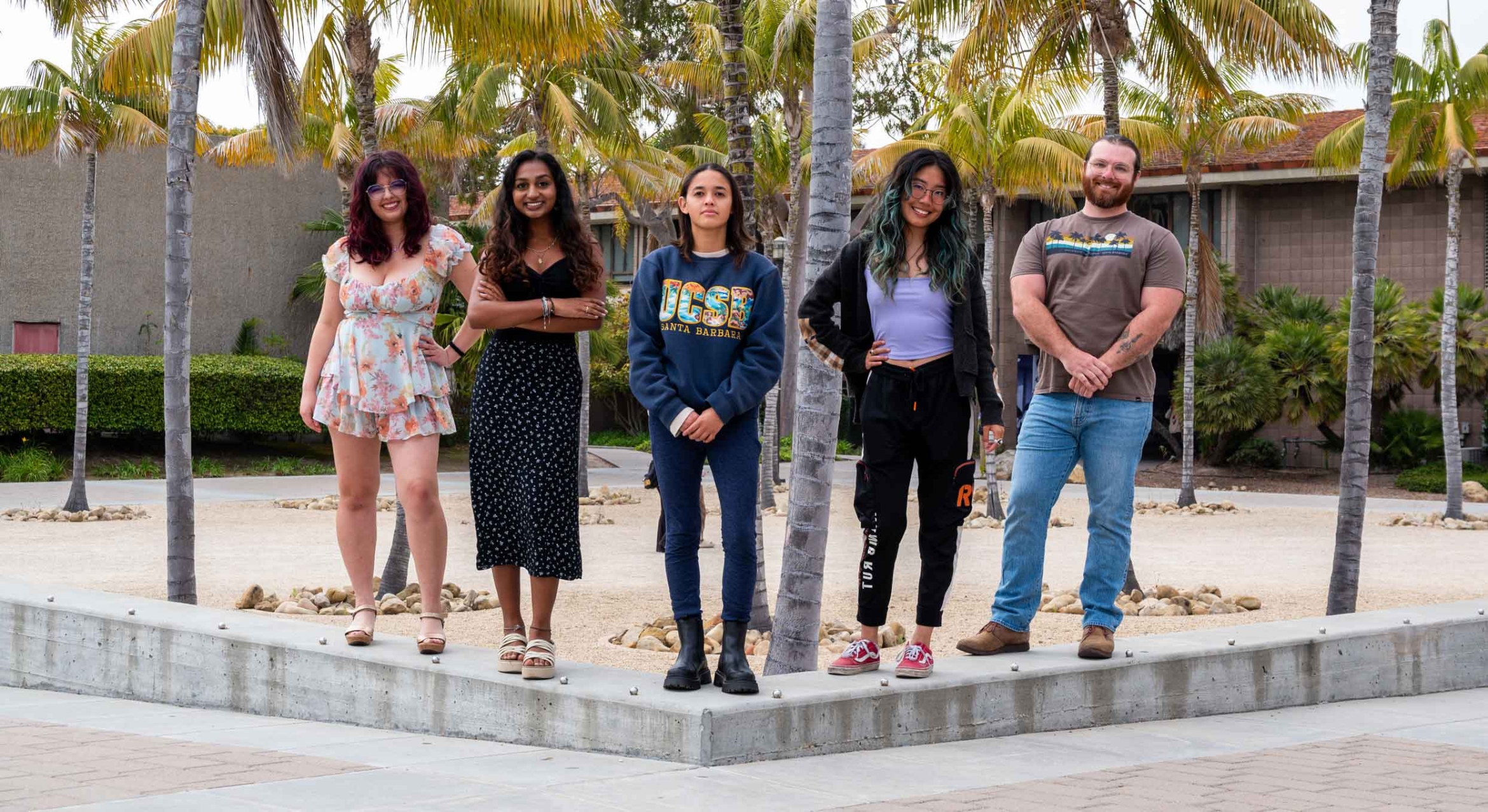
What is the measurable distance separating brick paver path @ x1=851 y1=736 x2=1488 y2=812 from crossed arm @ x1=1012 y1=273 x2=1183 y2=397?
4.74ft

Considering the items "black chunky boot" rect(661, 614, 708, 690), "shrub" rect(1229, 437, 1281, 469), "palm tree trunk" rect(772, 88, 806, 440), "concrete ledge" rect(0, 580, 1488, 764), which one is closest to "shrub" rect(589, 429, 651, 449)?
"palm tree trunk" rect(772, 88, 806, 440)

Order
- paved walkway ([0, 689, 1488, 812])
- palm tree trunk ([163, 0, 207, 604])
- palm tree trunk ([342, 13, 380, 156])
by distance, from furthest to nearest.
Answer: palm tree trunk ([342, 13, 380, 156]) → palm tree trunk ([163, 0, 207, 604]) → paved walkway ([0, 689, 1488, 812])

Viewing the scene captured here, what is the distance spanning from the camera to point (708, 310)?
199 inches

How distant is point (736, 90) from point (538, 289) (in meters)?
3.81

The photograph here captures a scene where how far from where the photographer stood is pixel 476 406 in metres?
5.50

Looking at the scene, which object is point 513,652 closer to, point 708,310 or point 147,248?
point 708,310

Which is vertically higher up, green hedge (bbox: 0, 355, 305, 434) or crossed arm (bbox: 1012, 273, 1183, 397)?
crossed arm (bbox: 1012, 273, 1183, 397)

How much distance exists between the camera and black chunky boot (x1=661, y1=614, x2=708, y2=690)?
16.3ft

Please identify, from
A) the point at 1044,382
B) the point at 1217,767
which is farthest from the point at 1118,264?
the point at 1217,767

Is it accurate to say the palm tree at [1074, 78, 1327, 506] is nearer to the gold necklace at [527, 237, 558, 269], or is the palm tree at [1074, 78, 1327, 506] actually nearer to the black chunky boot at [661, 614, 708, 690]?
the gold necklace at [527, 237, 558, 269]

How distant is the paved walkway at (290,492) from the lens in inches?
811

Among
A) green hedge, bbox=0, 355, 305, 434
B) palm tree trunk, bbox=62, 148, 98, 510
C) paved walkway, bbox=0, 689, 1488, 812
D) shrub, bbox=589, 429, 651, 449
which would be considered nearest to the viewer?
paved walkway, bbox=0, 689, 1488, 812

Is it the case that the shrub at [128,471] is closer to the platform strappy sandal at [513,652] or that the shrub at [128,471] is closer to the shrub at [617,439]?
the shrub at [617,439]

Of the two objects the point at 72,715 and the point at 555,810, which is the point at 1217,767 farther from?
the point at 72,715
